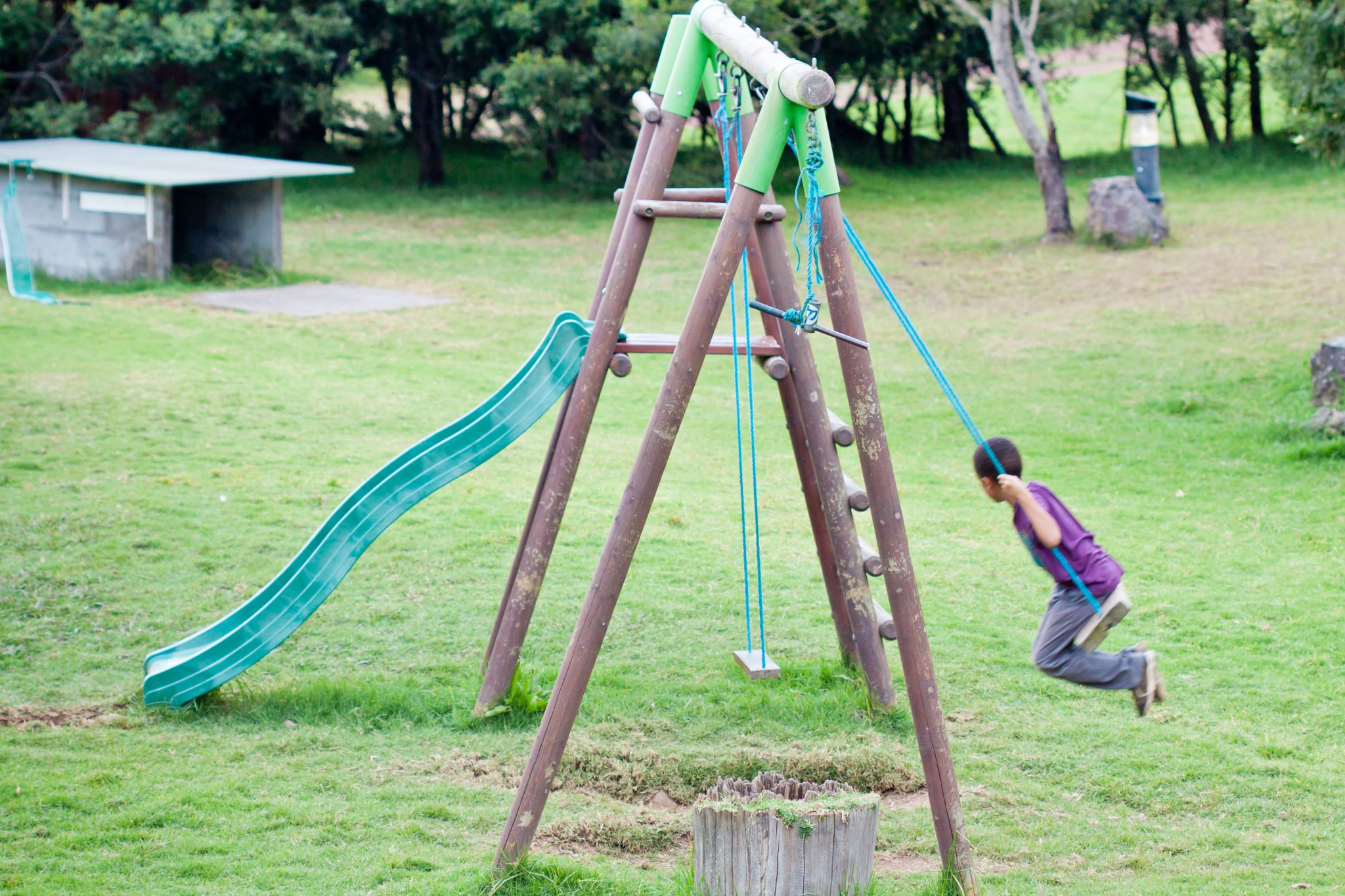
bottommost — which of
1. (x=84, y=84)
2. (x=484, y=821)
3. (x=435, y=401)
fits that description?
(x=484, y=821)

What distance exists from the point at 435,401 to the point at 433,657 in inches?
214

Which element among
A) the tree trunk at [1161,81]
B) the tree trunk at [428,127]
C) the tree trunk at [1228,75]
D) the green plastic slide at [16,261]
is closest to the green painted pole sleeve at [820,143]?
the green plastic slide at [16,261]

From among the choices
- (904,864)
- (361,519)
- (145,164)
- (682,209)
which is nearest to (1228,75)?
(145,164)

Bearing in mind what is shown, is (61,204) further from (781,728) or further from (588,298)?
(781,728)

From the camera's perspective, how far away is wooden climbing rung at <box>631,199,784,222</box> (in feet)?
17.5

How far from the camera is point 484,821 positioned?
4895 mm

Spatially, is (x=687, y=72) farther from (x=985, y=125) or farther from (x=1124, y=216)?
(x=985, y=125)

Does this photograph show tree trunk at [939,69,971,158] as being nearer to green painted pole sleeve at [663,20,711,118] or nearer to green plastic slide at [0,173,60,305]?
green plastic slide at [0,173,60,305]

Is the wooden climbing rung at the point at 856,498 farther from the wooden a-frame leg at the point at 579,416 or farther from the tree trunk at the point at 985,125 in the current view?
the tree trunk at the point at 985,125

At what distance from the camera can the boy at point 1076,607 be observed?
4555 mm

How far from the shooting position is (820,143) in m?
4.37

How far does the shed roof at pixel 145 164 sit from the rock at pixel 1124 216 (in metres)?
10.4

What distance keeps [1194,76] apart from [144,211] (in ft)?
63.4

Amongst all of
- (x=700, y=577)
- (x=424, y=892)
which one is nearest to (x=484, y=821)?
(x=424, y=892)
